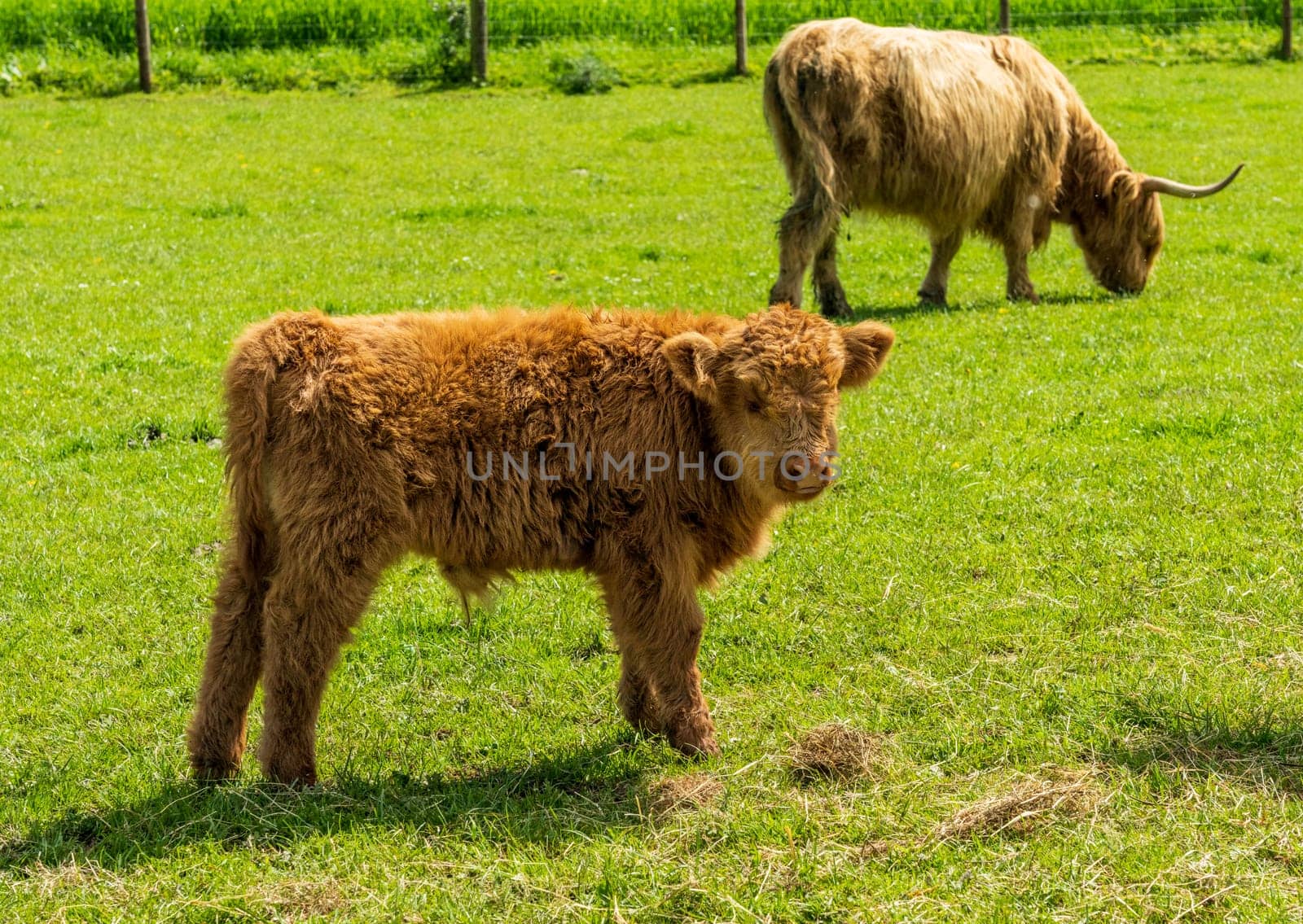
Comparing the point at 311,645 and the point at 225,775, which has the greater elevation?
the point at 311,645

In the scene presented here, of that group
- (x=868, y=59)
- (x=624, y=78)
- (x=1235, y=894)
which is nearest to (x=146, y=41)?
(x=624, y=78)

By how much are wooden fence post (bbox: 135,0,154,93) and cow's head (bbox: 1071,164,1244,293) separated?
49.5ft

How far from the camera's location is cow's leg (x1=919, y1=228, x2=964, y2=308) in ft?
38.8

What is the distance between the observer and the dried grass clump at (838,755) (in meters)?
4.63

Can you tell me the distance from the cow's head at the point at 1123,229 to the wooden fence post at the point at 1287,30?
12512 millimetres

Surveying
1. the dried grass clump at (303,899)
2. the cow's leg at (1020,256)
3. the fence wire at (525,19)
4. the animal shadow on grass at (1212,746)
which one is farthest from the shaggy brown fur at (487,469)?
the fence wire at (525,19)

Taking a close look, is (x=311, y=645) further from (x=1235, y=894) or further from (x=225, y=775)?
(x=1235, y=894)

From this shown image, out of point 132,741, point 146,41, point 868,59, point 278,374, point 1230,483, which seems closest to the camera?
point 278,374

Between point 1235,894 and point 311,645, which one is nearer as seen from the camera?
point 1235,894

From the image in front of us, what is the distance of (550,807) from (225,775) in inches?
46.4

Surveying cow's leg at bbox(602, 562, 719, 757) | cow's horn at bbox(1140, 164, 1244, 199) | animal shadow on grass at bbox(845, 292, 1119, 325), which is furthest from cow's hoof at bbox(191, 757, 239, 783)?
cow's horn at bbox(1140, 164, 1244, 199)

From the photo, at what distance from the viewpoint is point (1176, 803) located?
430 cm

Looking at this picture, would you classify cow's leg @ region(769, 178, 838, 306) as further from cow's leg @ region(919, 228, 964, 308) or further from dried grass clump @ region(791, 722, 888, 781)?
dried grass clump @ region(791, 722, 888, 781)

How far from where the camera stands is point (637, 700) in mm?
5195
